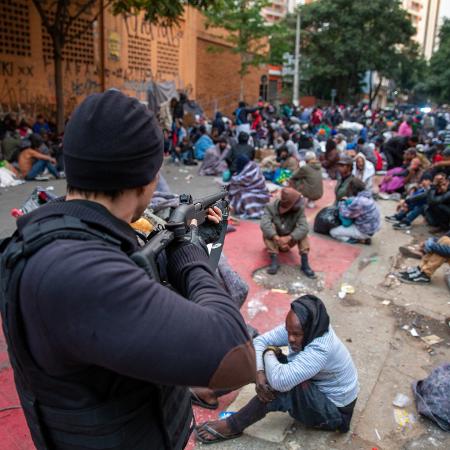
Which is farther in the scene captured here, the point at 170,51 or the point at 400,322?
the point at 170,51

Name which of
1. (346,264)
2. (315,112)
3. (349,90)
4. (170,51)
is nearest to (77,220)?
(346,264)

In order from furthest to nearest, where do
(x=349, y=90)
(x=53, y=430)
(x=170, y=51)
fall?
(x=349, y=90)
(x=170, y=51)
(x=53, y=430)

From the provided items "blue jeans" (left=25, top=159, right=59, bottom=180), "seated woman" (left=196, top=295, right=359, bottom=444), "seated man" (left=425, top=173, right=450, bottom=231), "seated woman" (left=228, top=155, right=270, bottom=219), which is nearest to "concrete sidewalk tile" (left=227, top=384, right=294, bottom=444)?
"seated woman" (left=196, top=295, right=359, bottom=444)

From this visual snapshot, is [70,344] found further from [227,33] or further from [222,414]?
[227,33]

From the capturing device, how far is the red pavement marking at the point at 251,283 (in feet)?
8.61

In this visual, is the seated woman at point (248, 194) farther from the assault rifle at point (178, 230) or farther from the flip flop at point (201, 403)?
the assault rifle at point (178, 230)

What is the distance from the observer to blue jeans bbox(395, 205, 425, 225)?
24.6 feet

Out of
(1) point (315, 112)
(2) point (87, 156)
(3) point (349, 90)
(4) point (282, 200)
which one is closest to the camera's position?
(2) point (87, 156)

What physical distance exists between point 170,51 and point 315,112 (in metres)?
7.50

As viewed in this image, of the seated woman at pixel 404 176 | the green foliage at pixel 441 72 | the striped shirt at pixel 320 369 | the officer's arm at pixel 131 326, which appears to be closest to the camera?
the officer's arm at pixel 131 326

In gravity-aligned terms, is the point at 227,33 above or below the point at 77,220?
above

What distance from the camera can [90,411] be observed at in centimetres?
96

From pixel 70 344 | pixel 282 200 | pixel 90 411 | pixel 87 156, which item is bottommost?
pixel 282 200

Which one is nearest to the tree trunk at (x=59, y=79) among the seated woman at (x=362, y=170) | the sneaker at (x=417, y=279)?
the seated woman at (x=362, y=170)
